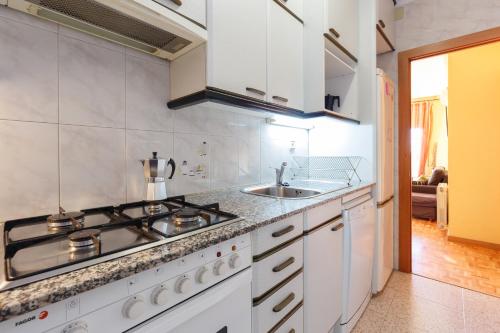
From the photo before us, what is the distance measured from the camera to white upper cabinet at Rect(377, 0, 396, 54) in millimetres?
2025

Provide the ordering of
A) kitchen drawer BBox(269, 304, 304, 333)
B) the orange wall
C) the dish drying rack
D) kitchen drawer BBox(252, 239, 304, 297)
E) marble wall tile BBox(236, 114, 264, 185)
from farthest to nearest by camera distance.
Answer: the orange wall
the dish drying rack
marble wall tile BBox(236, 114, 264, 185)
kitchen drawer BBox(269, 304, 304, 333)
kitchen drawer BBox(252, 239, 304, 297)

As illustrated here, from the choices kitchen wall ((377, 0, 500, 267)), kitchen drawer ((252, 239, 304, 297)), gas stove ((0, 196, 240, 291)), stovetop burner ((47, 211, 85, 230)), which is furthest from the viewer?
kitchen wall ((377, 0, 500, 267))

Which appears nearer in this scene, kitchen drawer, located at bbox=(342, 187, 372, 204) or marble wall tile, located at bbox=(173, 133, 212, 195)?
marble wall tile, located at bbox=(173, 133, 212, 195)

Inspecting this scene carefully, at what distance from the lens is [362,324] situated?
1.63 m

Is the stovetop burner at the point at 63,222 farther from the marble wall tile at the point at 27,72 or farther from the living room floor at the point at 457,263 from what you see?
the living room floor at the point at 457,263

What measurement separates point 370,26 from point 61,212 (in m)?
2.37

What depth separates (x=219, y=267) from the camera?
28.8 inches

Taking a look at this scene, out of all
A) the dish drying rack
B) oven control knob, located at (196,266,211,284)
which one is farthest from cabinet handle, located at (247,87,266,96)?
the dish drying rack

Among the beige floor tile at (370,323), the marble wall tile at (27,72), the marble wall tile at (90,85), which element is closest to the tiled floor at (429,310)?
the beige floor tile at (370,323)

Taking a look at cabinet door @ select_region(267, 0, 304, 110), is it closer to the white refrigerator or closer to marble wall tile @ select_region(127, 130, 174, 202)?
marble wall tile @ select_region(127, 130, 174, 202)

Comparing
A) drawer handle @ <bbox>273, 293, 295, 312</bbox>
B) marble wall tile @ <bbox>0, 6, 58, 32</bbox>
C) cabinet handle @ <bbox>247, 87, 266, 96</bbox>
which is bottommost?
drawer handle @ <bbox>273, 293, 295, 312</bbox>

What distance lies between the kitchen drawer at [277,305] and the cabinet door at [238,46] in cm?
93

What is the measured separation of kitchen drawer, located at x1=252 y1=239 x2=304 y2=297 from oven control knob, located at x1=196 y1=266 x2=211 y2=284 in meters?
0.25

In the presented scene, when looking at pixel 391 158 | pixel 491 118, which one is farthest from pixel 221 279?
pixel 491 118
